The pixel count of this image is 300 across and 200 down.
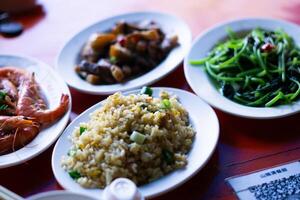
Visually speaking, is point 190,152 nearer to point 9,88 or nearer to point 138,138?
point 138,138

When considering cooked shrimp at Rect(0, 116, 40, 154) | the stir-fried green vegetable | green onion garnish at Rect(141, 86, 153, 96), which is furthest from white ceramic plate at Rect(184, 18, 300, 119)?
cooked shrimp at Rect(0, 116, 40, 154)

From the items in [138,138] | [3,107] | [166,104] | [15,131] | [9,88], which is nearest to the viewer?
[138,138]

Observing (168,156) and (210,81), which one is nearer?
(168,156)

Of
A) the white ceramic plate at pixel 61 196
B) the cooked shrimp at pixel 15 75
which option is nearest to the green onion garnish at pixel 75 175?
the white ceramic plate at pixel 61 196

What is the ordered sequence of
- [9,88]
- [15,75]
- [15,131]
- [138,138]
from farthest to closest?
[15,75] < [9,88] < [15,131] < [138,138]

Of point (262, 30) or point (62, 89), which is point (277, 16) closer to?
point (262, 30)

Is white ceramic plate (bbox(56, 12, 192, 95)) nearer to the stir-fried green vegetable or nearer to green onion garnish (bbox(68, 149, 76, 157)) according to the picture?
the stir-fried green vegetable

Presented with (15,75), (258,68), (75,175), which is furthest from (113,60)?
(75,175)
